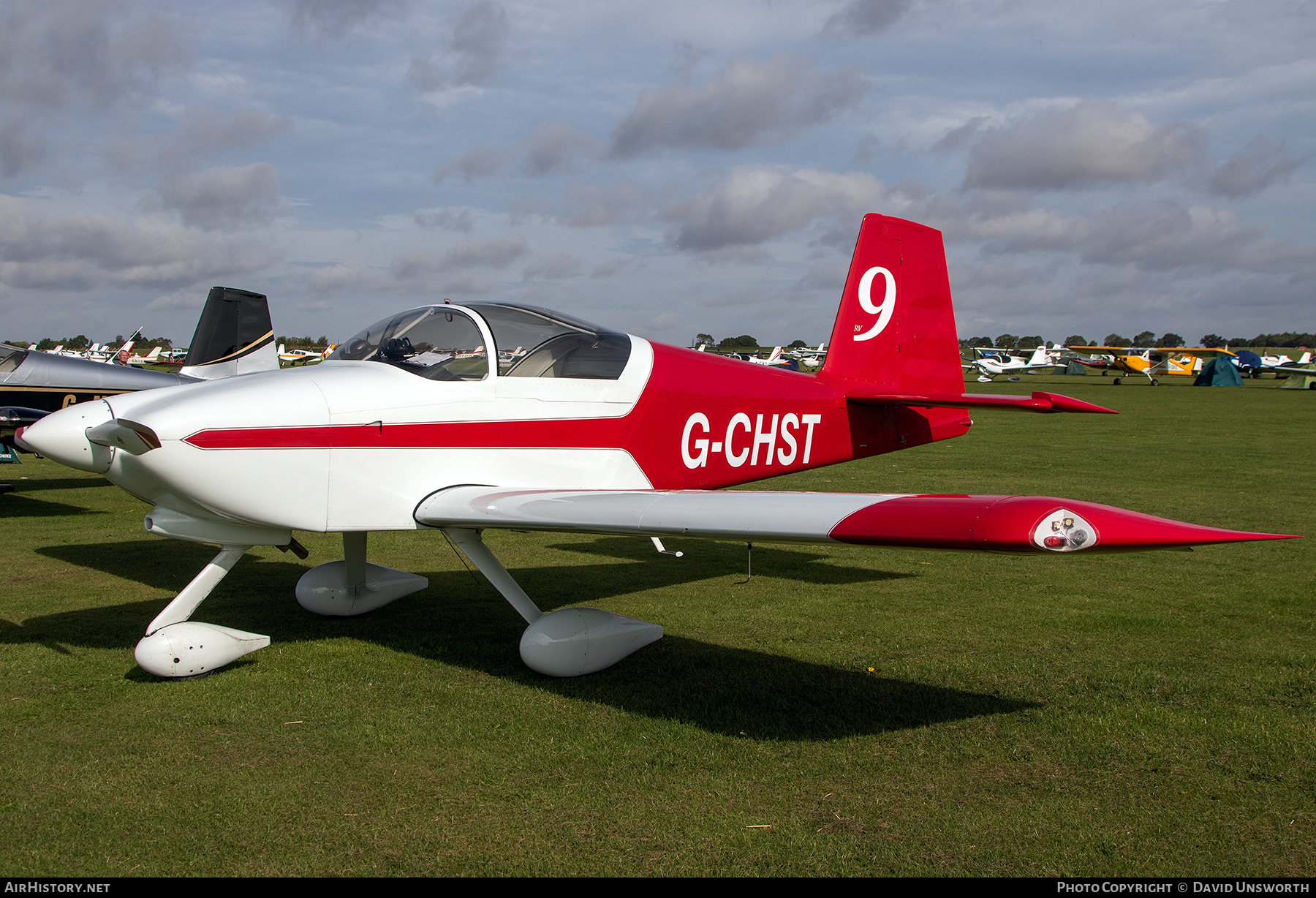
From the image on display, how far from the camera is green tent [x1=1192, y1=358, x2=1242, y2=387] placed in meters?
49.5

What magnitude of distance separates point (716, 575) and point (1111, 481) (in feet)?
24.5

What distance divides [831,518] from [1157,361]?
74.0m

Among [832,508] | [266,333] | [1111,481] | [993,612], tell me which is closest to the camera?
[832,508]

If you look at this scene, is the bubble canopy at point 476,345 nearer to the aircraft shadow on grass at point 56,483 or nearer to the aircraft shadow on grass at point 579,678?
the aircraft shadow on grass at point 579,678

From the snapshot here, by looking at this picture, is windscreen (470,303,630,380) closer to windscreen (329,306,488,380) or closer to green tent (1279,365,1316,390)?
windscreen (329,306,488,380)

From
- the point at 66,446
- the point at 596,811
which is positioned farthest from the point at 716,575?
the point at 66,446

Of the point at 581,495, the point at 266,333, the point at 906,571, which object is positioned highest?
the point at 266,333

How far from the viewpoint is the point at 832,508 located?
3809mm

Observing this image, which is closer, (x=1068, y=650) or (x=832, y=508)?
(x=832, y=508)

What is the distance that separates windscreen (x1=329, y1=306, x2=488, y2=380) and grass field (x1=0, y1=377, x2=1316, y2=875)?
1.64m

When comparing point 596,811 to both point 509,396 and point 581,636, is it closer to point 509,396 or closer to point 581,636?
point 581,636

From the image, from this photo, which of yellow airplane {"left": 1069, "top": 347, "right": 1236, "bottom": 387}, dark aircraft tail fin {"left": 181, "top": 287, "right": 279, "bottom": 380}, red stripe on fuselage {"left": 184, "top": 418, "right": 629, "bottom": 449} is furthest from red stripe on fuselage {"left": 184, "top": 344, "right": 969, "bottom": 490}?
yellow airplane {"left": 1069, "top": 347, "right": 1236, "bottom": 387}

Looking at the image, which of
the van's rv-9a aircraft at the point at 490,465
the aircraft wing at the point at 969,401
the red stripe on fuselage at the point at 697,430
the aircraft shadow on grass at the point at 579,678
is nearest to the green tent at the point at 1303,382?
the red stripe on fuselage at the point at 697,430

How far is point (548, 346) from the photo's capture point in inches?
208
